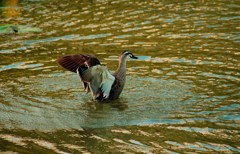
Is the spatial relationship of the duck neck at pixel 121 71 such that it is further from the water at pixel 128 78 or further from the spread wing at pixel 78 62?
the spread wing at pixel 78 62

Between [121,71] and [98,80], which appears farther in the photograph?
[121,71]

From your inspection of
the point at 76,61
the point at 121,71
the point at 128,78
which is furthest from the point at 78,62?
the point at 128,78

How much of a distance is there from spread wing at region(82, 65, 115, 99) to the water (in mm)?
337

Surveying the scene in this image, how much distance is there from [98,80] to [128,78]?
1.34m

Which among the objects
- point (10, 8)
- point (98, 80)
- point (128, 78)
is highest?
point (10, 8)

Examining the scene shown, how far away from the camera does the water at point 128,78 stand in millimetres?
10234

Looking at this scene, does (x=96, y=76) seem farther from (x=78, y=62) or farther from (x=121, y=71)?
(x=121, y=71)

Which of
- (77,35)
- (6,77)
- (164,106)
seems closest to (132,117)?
(164,106)

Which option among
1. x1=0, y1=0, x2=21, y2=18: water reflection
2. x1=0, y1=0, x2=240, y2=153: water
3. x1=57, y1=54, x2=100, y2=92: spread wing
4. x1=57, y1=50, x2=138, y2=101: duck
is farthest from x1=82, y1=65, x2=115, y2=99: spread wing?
x1=0, y1=0, x2=21, y2=18: water reflection

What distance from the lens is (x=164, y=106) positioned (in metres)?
11.9

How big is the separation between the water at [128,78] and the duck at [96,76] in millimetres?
276

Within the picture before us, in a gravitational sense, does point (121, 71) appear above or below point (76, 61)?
below

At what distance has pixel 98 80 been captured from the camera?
13.0 meters

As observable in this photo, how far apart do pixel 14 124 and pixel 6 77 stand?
341 centimetres
